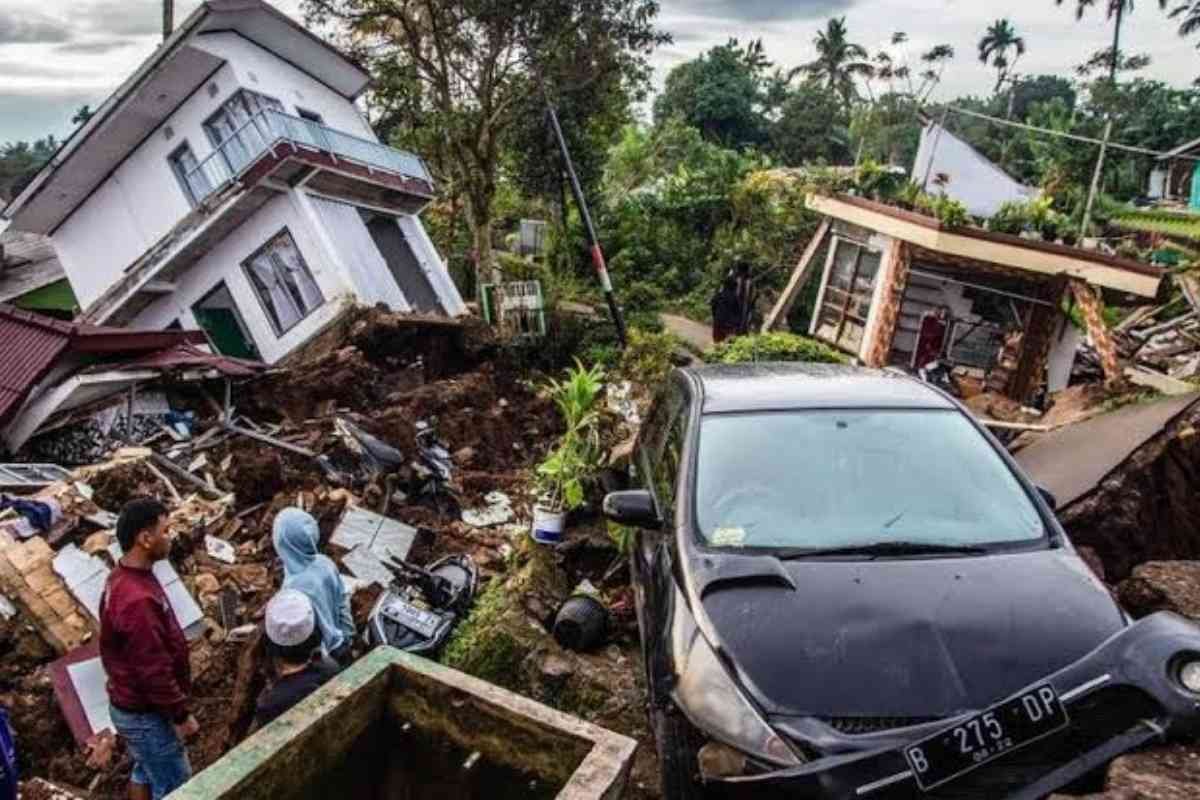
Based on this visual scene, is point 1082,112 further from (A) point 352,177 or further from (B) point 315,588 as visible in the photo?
(B) point 315,588

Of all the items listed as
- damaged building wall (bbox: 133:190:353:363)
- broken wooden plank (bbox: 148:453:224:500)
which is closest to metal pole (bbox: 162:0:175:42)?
damaged building wall (bbox: 133:190:353:363)

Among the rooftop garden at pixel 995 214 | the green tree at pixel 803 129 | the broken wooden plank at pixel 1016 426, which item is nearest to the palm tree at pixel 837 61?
the green tree at pixel 803 129

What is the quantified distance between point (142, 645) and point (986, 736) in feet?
12.0

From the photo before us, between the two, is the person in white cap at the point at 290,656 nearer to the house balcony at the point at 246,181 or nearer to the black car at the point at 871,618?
the black car at the point at 871,618

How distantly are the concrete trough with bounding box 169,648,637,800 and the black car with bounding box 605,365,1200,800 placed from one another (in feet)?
2.16

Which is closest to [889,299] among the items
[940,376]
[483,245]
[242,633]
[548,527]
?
[940,376]

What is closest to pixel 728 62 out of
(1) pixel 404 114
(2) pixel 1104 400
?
(1) pixel 404 114

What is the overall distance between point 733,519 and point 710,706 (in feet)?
3.29

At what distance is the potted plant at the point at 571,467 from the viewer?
6.80m

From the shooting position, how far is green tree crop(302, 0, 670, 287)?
1705cm

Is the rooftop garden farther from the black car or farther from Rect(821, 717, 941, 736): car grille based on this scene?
Rect(821, 717, 941, 736): car grille

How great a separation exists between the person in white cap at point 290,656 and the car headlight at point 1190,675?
3376mm

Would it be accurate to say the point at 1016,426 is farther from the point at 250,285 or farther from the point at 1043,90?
the point at 1043,90

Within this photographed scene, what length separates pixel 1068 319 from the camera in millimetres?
14117
